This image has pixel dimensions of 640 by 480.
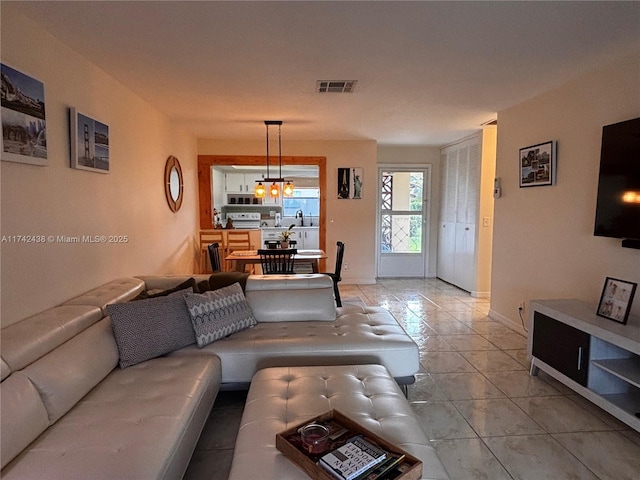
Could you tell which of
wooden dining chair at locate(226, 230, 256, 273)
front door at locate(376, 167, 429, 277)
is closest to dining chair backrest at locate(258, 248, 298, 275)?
wooden dining chair at locate(226, 230, 256, 273)

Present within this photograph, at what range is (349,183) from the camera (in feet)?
20.0

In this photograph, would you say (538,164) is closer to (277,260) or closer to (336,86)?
(336,86)

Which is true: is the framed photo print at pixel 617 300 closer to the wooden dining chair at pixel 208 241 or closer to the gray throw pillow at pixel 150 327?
the gray throw pillow at pixel 150 327

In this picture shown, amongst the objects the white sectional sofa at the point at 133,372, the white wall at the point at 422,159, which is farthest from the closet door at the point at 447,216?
the white sectional sofa at the point at 133,372

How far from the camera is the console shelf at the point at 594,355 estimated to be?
2.16 meters

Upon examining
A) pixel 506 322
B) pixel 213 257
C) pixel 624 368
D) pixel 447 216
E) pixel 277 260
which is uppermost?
pixel 447 216

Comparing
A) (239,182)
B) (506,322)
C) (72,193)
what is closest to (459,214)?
(506,322)

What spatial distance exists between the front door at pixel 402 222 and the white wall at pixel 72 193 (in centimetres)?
403

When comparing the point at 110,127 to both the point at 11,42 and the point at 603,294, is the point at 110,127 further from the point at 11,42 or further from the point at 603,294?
the point at 603,294

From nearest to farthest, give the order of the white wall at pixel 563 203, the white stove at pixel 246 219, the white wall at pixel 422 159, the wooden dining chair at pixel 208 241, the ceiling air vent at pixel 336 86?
the white wall at pixel 563 203
the ceiling air vent at pixel 336 86
the wooden dining chair at pixel 208 241
the white wall at pixel 422 159
the white stove at pixel 246 219

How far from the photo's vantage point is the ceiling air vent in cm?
312

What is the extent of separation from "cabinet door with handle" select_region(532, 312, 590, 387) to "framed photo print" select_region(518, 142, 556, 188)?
1.34 meters

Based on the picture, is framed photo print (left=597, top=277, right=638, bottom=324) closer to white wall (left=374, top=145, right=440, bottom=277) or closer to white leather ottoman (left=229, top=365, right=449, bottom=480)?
white leather ottoman (left=229, top=365, right=449, bottom=480)

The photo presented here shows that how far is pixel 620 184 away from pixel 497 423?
1803 mm
